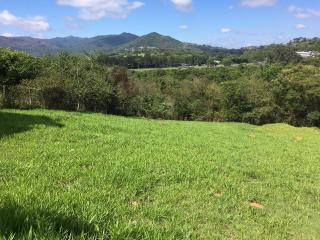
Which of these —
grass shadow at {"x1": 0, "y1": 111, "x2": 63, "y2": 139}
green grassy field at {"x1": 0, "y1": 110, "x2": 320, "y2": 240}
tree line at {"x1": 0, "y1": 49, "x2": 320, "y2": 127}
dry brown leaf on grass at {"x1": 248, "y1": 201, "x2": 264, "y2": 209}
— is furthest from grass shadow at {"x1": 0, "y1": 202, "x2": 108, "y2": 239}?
tree line at {"x1": 0, "y1": 49, "x2": 320, "y2": 127}

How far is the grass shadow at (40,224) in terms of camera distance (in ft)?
13.4

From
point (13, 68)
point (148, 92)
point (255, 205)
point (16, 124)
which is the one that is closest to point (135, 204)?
point (255, 205)

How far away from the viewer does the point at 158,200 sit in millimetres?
7062

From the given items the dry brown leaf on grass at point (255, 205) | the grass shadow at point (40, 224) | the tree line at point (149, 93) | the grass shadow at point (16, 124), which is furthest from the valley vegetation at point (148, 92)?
the grass shadow at point (40, 224)

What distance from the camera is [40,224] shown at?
14.1 ft

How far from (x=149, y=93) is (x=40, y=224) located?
65.6 m

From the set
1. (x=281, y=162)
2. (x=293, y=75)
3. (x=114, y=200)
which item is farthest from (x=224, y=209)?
(x=293, y=75)

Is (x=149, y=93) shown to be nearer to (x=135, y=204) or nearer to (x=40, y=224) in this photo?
(x=135, y=204)

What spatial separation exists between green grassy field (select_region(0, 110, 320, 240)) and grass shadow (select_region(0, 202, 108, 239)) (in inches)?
0.4

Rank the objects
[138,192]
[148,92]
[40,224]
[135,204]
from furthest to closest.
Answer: [148,92]
[138,192]
[135,204]
[40,224]

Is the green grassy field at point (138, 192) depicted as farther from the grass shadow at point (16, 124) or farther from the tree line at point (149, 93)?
the tree line at point (149, 93)

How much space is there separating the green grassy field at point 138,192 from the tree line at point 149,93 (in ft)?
64.3

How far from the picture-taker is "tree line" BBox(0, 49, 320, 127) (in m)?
34.5

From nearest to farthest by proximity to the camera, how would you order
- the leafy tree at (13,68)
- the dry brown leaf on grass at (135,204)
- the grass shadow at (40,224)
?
the grass shadow at (40,224)
the dry brown leaf on grass at (135,204)
the leafy tree at (13,68)
